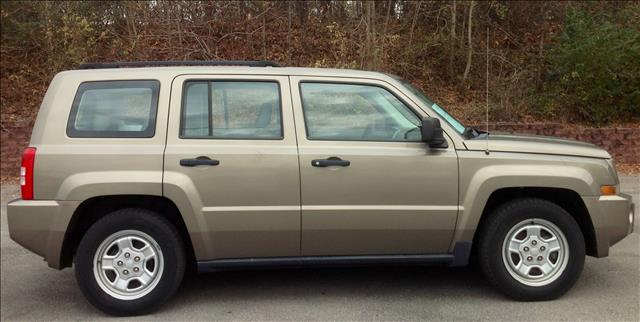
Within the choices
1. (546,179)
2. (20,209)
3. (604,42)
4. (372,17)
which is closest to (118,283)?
(20,209)

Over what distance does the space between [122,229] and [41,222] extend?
0.56 meters

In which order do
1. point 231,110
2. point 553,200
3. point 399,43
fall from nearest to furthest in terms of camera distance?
point 231,110, point 553,200, point 399,43

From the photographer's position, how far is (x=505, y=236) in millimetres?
4285

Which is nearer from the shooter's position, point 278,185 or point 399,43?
point 278,185

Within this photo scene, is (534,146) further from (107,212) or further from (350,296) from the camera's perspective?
(107,212)

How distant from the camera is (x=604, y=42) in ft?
37.1

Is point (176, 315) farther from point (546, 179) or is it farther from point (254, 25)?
point (254, 25)

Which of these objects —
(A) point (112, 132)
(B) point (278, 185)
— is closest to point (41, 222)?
(A) point (112, 132)

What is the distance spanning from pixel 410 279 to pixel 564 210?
1394 millimetres

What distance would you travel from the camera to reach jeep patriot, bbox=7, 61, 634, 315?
13.4 feet

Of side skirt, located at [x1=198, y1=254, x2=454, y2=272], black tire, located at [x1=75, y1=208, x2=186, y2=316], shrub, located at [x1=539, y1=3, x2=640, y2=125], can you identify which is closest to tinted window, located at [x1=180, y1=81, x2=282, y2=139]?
black tire, located at [x1=75, y1=208, x2=186, y2=316]

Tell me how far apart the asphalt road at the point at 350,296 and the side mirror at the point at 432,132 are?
125 centimetres

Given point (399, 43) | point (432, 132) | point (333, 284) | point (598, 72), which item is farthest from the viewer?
point (399, 43)

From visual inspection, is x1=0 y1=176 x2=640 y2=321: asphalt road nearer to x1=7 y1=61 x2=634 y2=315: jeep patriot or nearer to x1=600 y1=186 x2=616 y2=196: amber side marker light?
x1=7 y1=61 x2=634 y2=315: jeep patriot
